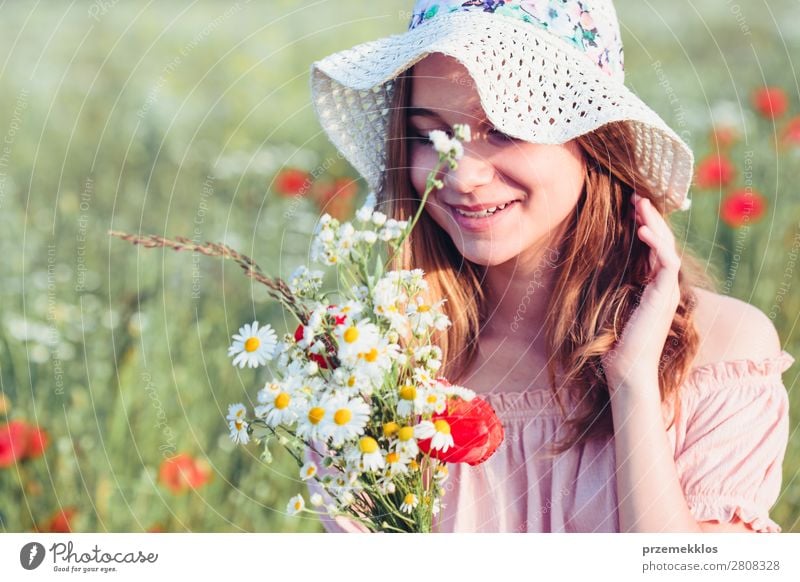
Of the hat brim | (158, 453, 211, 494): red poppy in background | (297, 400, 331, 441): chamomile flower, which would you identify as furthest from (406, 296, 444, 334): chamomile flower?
(158, 453, 211, 494): red poppy in background

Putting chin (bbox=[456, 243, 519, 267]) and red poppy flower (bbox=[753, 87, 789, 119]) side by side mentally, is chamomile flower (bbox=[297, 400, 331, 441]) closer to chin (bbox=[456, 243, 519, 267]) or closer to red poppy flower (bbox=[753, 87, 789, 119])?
chin (bbox=[456, 243, 519, 267])

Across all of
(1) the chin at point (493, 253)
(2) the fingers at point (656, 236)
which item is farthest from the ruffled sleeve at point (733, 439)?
(1) the chin at point (493, 253)

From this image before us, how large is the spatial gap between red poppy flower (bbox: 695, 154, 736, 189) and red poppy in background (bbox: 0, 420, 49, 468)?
1.12 meters

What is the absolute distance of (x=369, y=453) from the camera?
689mm

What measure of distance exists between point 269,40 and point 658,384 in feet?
3.77

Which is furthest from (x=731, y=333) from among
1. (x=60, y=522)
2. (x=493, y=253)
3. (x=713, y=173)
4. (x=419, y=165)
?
(x=60, y=522)

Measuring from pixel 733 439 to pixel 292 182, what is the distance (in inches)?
33.3

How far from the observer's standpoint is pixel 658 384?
101cm

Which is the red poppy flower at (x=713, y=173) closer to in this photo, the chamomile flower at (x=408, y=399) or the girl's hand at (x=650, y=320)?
the girl's hand at (x=650, y=320)

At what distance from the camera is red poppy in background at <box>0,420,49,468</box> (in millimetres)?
1271

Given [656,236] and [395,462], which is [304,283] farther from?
[656,236]

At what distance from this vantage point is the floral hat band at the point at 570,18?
3.09 feet

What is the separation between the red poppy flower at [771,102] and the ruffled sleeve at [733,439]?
73 centimetres
